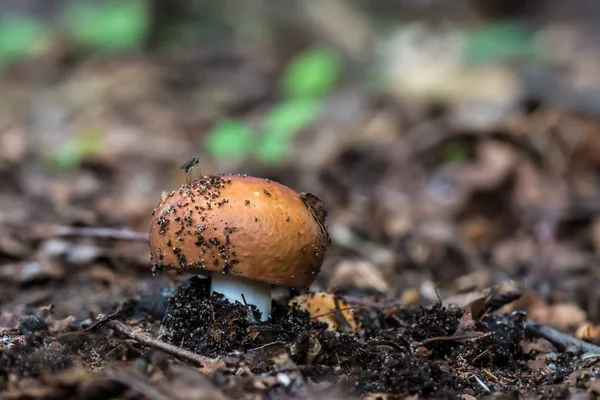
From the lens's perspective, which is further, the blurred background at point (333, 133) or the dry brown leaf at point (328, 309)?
the blurred background at point (333, 133)

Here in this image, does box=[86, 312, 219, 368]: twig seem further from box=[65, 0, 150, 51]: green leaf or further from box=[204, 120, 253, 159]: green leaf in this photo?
box=[65, 0, 150, 51]: green leaf

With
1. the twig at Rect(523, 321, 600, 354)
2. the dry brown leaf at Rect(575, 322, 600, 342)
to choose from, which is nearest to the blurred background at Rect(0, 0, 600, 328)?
the dry brown leaf at Rect(575, 322, 600, 342)

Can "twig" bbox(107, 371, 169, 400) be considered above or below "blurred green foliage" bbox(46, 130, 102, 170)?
below

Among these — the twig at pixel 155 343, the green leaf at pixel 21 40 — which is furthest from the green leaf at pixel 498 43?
the twig at pixel 155 343

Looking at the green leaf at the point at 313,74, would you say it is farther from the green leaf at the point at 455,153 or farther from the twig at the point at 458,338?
the twig at the point at 458,338

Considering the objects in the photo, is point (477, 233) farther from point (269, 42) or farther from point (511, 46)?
point (269, 42)

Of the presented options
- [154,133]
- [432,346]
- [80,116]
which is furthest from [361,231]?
[80,116]
